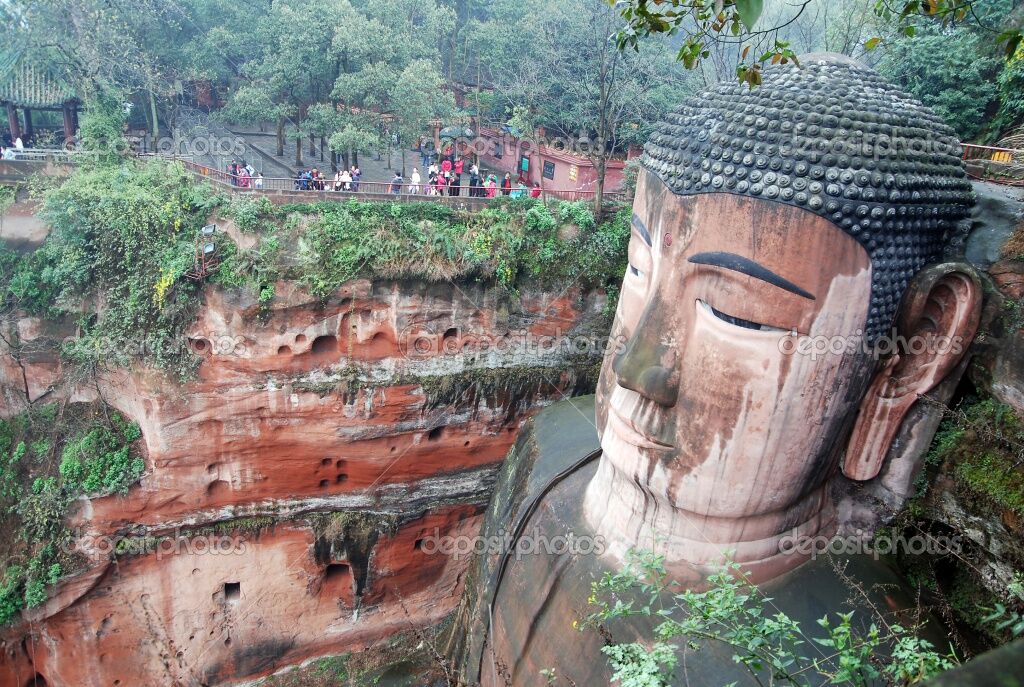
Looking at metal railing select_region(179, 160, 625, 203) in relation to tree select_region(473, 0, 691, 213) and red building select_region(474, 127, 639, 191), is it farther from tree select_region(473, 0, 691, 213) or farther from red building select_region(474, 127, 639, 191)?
tree select_region(473, 0, 691, 213)

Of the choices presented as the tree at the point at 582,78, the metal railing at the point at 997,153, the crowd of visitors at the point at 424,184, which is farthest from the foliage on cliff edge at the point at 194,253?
the metal railing at the point at 997,153

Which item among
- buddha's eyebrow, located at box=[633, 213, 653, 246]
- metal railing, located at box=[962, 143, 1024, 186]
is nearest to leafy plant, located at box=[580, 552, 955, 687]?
buddha's eyebrow, located at box=[633, 213, 653, 246]

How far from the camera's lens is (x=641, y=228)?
16.9 ft

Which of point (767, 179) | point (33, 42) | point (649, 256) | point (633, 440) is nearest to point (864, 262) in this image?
point (767, 179)

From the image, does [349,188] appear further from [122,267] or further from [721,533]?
[721,533]

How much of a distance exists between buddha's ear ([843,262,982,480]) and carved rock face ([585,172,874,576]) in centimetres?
19

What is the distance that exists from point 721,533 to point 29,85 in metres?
15.8

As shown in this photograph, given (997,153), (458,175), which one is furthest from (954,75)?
(458,175)

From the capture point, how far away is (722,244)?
454 cm

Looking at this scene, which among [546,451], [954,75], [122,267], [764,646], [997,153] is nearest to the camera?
[764,646]

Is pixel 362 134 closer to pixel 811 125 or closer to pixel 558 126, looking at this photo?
pixel 558 126

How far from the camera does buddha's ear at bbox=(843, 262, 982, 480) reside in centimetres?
458

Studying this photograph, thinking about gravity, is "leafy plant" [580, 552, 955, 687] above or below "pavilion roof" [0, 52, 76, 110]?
below

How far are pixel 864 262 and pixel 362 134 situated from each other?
10062mm
